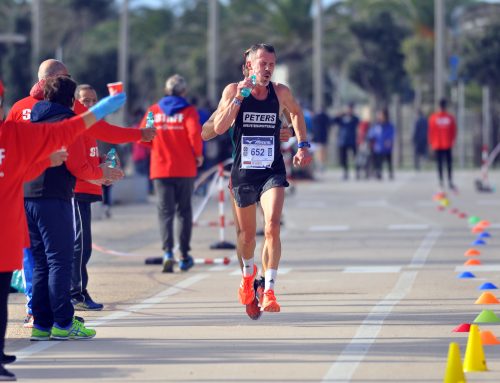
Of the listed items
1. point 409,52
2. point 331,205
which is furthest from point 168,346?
point 409,52

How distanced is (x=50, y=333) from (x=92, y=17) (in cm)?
5796

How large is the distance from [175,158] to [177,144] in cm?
15

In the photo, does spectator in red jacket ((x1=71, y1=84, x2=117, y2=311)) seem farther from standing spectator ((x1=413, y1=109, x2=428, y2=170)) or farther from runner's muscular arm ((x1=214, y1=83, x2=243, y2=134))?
standing spectator ((x1=413, y1=109, x2=428, y2=170))

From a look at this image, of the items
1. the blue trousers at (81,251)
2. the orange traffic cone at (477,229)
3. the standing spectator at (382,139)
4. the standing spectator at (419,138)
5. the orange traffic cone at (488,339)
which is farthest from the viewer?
the standing spectator at (419,138)

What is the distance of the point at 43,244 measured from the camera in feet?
30.2

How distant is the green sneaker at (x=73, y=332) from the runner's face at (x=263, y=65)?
2.35 m

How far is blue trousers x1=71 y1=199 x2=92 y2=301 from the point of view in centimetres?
1095

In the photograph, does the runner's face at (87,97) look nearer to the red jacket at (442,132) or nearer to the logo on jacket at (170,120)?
the logo on jacket at (170,120)

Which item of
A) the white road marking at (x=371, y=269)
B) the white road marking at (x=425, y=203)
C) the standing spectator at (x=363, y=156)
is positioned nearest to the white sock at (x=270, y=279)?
the white road marking at (x=371, y=269)

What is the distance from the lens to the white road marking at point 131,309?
884cm

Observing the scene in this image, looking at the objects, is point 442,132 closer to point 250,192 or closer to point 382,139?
point 382,139

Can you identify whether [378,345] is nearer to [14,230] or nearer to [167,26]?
[14,230]

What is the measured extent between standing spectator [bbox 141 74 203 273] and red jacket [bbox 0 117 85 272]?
632 centimetres

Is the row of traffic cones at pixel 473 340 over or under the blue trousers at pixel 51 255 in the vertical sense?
under
